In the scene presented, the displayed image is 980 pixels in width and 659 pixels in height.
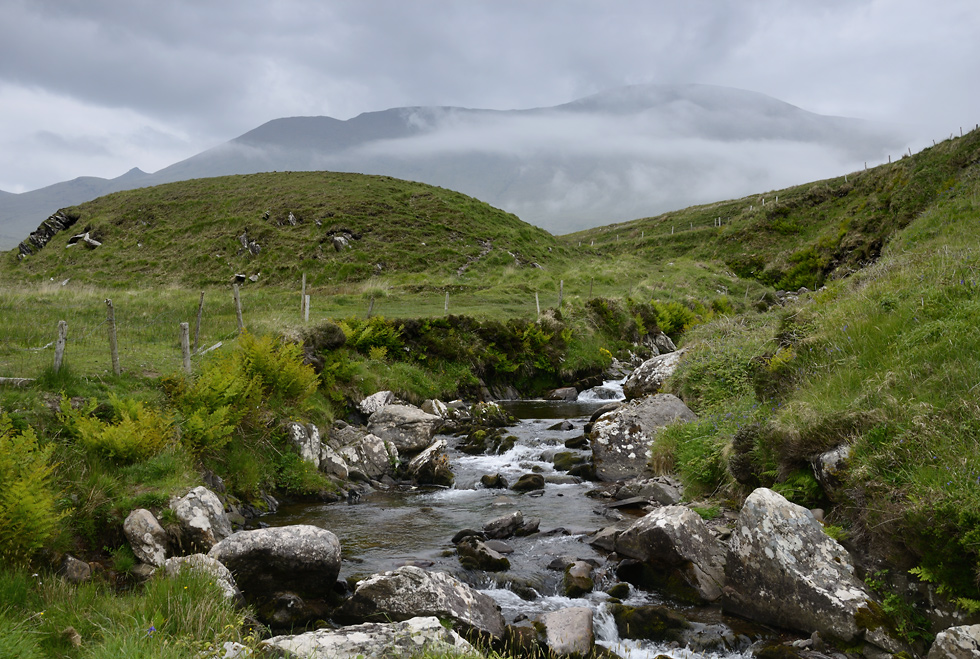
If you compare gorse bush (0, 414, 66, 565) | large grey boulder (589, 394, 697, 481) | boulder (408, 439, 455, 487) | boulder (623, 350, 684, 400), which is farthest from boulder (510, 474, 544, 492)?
gorse bush (0, 414, 66, 565)

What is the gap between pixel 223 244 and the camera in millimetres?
51688

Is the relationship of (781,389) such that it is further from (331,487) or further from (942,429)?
(331,487)

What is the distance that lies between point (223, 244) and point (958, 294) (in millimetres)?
53508

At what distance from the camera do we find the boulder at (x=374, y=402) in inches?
753

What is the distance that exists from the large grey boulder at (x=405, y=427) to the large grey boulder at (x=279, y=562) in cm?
795

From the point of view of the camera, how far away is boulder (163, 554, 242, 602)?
725cm

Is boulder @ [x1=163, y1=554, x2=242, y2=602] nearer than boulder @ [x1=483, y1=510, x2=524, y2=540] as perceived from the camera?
Yes

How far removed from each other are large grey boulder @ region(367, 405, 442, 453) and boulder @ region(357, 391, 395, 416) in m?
1.04

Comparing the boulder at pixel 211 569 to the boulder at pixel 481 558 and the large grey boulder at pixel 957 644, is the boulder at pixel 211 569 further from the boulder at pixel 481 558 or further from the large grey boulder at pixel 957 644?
the large grey boulder at pixel 957 644

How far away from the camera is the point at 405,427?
1731cm

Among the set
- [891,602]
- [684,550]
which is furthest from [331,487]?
[891,602]

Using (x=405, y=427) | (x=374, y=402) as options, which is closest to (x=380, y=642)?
(x=405, y=427)

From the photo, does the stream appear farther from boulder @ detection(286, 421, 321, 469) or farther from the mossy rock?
boulder @ detection(286, 421, 321, 469)

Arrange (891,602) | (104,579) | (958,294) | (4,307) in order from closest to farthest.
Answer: (891,602), (104,579), (958,294), (4,307)
